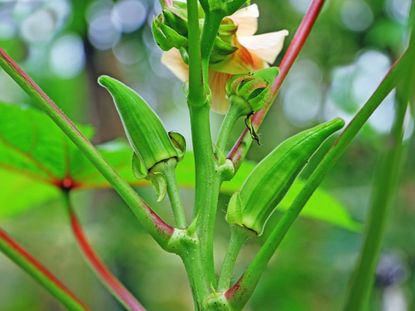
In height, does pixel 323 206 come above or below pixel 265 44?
below

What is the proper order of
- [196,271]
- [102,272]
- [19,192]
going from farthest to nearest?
[19,192]
[102,272]
[196,271]

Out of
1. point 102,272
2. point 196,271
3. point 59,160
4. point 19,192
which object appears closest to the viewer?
point 196,271

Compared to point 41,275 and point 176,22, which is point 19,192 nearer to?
point 41,275

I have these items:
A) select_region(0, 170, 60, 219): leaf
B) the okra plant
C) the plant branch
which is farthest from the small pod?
select_region(0, 170, 60, 219): leaf

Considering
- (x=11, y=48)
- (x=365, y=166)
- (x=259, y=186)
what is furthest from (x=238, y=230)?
(x=365, y=166)

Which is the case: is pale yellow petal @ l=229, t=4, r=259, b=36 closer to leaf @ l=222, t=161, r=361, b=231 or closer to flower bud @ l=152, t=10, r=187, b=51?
flower bud @ l=152, t=10, r=187, b=51

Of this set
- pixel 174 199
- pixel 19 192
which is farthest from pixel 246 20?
pixel 19 192

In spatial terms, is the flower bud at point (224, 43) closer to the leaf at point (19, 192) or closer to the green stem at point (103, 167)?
the green stem at point (103, 167)
